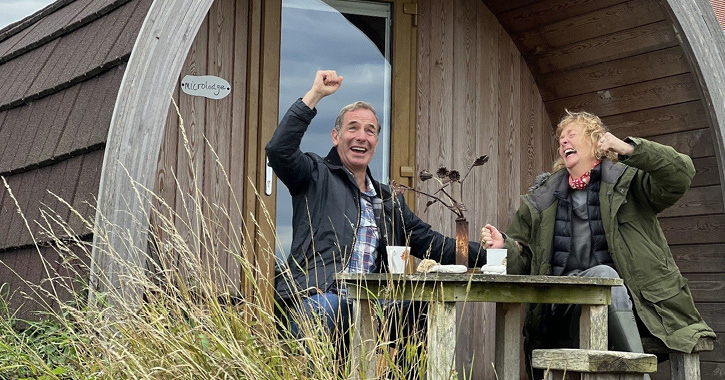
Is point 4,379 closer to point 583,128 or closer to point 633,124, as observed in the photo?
point 583,128

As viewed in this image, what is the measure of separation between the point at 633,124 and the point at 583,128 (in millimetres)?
1161

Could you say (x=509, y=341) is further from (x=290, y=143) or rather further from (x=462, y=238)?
(x=290, y=143)

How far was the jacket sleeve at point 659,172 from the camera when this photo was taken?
15.4 ft

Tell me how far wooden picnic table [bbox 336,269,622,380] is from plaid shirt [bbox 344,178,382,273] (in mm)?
677

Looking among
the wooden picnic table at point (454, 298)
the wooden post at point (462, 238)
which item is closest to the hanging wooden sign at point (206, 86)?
the wooden post at point (462, 238)

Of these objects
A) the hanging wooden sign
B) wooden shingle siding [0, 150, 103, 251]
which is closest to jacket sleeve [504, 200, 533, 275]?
the hanging wooden sign

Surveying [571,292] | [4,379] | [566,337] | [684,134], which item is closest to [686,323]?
[566,337]

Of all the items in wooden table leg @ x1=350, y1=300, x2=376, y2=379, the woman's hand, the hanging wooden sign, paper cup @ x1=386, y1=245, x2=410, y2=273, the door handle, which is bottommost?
wooden table leg @ x1=350, y1=300, x2=376, y2=379

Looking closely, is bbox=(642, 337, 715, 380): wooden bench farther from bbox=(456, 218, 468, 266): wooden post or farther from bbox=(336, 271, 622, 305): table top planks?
bbox=(456, 218, 468, 266): wooden post

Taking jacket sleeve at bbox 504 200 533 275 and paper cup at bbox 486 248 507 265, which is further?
jacket sleeve at bbox 504 200 533 275

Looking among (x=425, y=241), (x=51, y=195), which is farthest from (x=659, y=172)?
(x=51, y=195)

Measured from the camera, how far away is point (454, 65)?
6695 mm

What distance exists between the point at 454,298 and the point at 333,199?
3.61 ft

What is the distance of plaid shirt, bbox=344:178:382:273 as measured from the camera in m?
5.06
